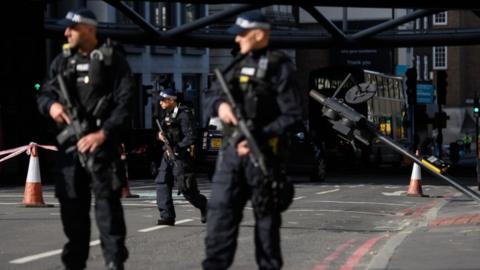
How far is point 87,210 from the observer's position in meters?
8.84

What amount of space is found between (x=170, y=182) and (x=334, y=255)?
3.74 m

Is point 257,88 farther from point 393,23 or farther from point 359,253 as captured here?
point 393,23

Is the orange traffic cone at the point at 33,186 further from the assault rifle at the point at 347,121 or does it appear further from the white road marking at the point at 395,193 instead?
the white road marking at the point at 395,193

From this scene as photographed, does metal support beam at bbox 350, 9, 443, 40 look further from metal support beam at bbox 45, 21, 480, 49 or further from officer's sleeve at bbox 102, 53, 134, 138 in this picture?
officer's sleeve at bbox 102, 53, 134, 138

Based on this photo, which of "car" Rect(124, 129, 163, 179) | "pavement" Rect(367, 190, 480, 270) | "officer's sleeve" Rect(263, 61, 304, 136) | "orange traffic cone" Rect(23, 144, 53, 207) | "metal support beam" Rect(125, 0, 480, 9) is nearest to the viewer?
"officer's sleeve" Rect(263, 61, 304, 136)

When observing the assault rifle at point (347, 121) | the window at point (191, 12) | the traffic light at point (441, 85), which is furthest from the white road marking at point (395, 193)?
the window at point (191, 12)

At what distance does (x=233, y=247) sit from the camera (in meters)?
8.06

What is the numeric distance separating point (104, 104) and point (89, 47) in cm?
45

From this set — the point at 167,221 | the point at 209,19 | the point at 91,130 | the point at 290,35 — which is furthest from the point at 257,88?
the point at 290,35

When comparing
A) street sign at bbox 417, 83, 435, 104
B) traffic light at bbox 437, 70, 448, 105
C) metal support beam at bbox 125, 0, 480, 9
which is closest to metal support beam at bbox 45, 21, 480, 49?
traffic light at bbox 437, 70, 448, 105

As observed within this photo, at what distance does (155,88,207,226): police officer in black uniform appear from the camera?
50.4ft

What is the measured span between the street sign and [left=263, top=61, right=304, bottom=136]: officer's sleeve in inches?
3408

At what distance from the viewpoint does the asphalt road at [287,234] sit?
11367 millimetres

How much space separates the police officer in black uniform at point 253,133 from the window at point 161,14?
4915cm
